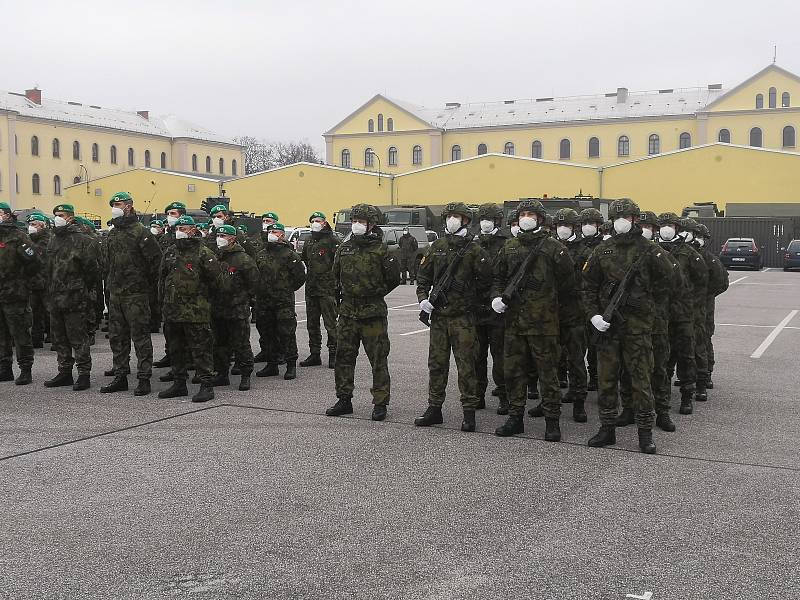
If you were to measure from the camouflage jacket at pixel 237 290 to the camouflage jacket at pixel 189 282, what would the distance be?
58 centimetres

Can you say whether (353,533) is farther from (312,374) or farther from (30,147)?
(30,147)

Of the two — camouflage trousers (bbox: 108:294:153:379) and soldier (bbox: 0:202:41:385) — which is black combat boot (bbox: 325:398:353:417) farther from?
soldier (bbox: 0:202:41:385)

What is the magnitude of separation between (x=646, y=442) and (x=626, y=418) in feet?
3.33

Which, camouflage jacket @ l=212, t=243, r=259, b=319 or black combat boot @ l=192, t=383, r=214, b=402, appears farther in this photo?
camouflage jacket @ l=212, t=243, r=259, b=319

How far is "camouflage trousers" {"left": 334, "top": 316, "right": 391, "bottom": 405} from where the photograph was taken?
864cm

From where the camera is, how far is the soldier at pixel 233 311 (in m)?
10.4

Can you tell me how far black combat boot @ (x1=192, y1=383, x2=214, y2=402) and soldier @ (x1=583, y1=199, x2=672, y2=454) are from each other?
13.2 ft

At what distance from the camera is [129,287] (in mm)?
9836

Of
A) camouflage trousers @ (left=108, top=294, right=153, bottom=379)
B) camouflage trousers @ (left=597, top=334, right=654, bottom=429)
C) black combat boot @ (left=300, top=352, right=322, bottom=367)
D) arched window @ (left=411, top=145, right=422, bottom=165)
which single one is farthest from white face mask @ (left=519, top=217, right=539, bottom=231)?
arched window @ (left=411, top=145, right=422, bottom=165)

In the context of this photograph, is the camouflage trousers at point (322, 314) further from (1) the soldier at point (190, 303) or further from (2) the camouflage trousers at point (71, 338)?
(2) the camouflage trousers at point (71, 338)

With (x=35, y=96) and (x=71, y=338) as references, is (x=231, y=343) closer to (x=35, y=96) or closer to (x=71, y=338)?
(x=71, y=338)

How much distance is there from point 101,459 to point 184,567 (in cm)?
247

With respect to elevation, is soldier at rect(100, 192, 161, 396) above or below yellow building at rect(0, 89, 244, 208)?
below

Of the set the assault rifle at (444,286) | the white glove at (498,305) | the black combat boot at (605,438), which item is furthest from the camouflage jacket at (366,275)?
the black combat boot at (605,438)
